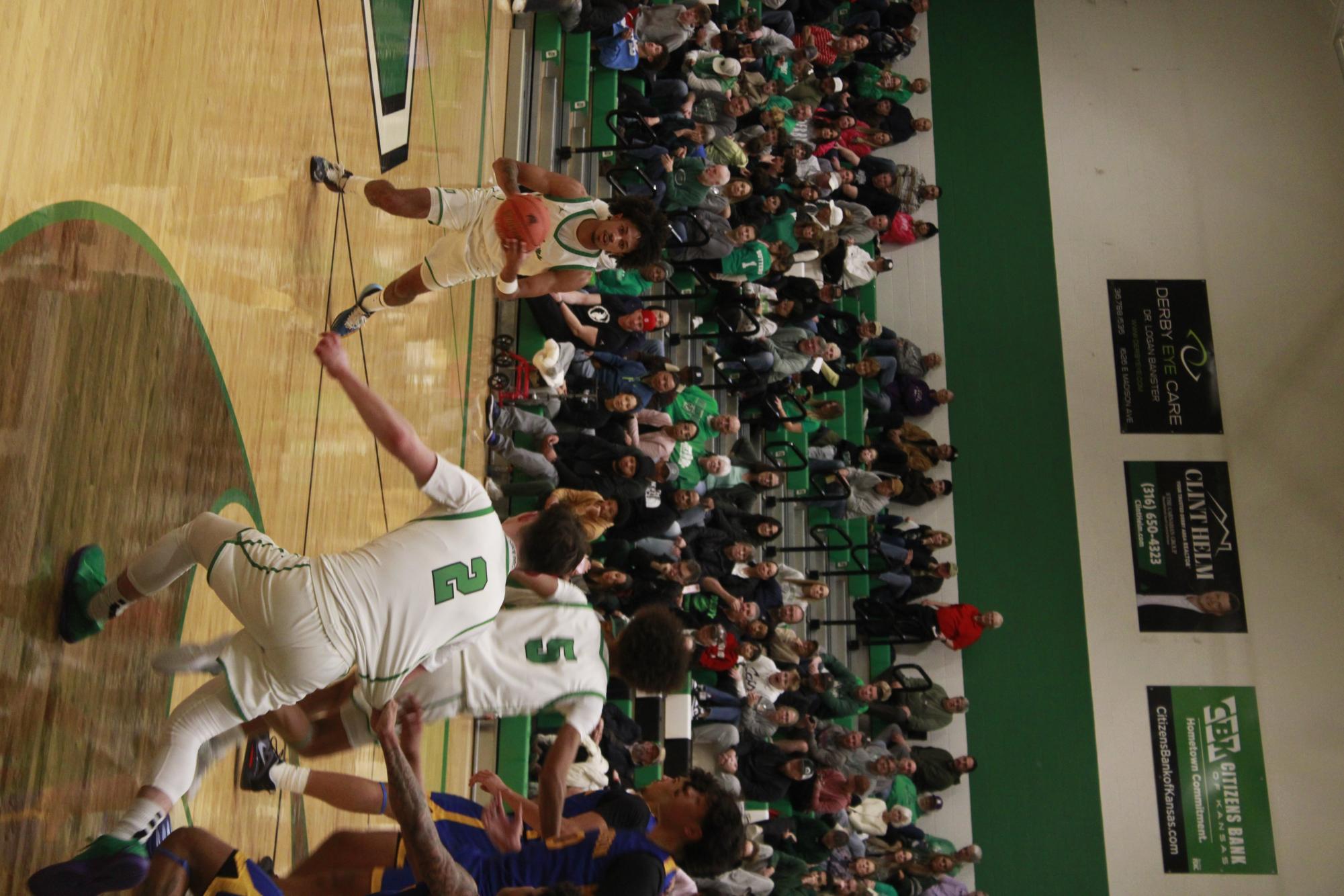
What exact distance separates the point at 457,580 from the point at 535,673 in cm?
77

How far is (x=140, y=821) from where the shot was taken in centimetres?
240

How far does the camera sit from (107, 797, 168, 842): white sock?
7.77 ft

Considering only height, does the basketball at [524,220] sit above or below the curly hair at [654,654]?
above

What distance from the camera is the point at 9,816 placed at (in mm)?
2436

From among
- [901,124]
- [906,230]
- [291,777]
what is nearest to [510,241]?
[291,777]

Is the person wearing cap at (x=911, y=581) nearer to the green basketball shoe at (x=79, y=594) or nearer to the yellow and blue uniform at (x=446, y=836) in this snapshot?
the yellow and blue uniform at (x=446, y=836)

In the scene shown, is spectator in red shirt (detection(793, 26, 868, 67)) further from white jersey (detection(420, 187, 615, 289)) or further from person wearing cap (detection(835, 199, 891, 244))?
white jersey (detection(420, 187, 615, 289))

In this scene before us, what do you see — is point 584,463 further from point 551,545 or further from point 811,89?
point 811,89

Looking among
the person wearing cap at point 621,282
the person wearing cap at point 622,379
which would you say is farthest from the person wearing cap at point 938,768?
the person wearing cap at point 621,282

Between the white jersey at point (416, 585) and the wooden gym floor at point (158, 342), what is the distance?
2.48 feet

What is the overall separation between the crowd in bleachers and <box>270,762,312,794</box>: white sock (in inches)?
94.6

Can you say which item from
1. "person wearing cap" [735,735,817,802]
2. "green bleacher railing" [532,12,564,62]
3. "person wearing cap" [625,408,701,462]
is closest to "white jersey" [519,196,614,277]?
"person wearing cap" [625,408,701,462]

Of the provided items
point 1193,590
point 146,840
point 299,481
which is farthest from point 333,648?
point 1193,590

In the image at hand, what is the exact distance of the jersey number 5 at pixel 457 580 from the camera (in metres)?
2.68
